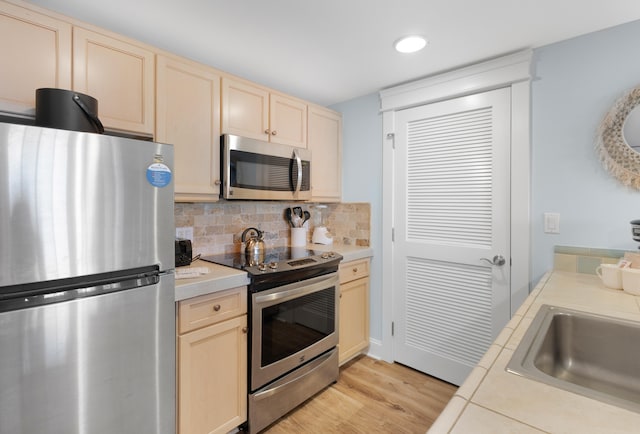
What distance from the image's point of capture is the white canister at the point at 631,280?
1.35m

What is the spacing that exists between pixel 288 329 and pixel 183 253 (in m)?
0.76

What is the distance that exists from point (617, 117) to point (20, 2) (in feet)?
9.11

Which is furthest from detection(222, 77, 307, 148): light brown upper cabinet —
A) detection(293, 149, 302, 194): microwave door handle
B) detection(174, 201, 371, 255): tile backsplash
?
detection(174, 201, 371, 255): tile backsplash

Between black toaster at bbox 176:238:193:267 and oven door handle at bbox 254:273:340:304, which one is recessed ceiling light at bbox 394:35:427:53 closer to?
oven door handle at bbox 254:273:340:304

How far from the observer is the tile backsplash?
2.18 meters

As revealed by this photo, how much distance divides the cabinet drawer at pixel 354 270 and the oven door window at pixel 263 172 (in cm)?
68

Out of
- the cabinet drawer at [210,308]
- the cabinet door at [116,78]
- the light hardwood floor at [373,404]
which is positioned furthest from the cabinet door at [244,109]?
the light hardwood floor at [373,404]

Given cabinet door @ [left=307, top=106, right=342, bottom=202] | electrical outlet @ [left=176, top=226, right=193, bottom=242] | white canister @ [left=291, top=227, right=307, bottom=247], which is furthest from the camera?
white canister @ [left=291, top=227, right=307, bottom=247]

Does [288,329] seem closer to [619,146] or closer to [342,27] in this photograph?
[342,27]

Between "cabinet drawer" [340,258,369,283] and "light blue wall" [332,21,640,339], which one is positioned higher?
"light blue wall" [332,21,640,339]

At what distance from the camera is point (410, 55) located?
1961 mm

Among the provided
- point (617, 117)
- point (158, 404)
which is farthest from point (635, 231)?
point (158, 404)

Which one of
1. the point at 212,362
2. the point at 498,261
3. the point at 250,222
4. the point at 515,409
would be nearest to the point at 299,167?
the point at 250,222

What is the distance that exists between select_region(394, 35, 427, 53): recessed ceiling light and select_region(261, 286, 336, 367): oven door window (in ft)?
5.17
